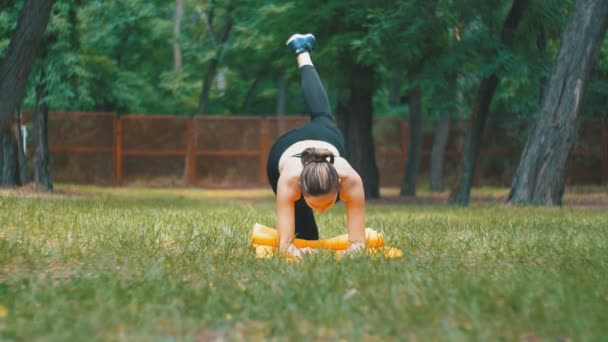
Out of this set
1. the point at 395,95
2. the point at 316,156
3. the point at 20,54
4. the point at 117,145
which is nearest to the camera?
the point at 316,156

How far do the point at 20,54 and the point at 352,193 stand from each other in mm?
6946

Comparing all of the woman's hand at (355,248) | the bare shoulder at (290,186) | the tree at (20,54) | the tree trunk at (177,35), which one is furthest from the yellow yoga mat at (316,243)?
the tree trunk at (177,35)

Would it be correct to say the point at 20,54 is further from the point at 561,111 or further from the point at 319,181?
the point at 561,111

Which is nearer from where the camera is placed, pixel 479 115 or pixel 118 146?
pixel 479 115

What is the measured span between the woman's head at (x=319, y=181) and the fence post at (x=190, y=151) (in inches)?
1060

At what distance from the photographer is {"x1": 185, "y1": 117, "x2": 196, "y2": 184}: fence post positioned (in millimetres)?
33500

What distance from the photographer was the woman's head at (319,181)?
21.6 feet

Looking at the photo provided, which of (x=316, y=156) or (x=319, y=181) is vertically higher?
(x=316, y=156)

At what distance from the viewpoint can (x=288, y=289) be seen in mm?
5355

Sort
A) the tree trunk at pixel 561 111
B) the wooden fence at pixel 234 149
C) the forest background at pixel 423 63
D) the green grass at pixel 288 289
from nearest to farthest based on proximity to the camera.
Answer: the green grass at pixel 288 289 < the tree trunk at pixel 561 111 < the forest background at pixel 423 63 < the wooden fence at pixel 234 149

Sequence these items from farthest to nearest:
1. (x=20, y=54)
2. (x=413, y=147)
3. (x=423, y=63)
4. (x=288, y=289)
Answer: (x=413, y=147), (x=423, y=63), (x=20, y=54), (x=288, y=289)

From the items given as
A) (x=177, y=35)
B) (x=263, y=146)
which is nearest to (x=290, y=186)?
(x=263, y=146)

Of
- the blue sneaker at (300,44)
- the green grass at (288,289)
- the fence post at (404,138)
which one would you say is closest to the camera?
the green grass at (288,289)

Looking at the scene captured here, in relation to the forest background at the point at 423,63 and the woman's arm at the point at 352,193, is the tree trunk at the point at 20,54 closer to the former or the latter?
the forest background at the point at 423,63
